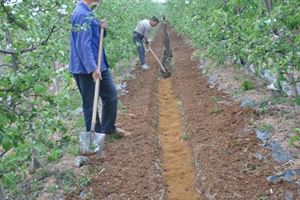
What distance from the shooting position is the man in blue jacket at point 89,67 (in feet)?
17.1

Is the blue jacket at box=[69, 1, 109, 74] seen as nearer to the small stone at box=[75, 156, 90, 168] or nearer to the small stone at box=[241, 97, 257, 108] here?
the small stone at box=[75, 156, 90, 168]

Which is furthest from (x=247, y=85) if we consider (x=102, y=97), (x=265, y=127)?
(x=102, y=97)

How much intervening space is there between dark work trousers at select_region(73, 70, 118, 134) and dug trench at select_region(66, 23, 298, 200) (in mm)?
282

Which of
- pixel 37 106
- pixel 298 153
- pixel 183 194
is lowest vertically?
pixel 183 194

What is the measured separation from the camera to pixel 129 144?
5926 mm

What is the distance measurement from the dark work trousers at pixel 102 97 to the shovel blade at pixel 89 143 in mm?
283

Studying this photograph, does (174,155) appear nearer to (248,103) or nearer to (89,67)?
(248,103)

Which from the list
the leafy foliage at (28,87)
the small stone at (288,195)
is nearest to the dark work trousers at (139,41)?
the leafy foliage at (28,87)

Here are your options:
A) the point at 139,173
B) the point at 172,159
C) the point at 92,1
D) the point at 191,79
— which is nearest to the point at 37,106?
the point at 139,173

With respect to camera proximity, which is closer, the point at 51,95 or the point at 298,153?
the point at 51,95

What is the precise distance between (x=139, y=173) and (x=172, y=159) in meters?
1.04

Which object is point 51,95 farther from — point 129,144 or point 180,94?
point 180,94

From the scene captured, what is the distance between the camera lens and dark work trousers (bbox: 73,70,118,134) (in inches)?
218

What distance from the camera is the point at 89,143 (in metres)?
5.39
